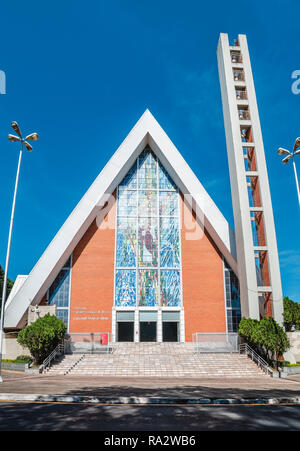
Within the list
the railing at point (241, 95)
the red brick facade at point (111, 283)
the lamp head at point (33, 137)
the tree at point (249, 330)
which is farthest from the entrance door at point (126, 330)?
the railing at point (241, 95)

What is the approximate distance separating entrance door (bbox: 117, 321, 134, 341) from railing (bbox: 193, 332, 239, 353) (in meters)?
4.97

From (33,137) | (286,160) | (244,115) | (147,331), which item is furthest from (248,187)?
(33,137)

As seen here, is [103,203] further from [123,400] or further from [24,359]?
[123,400]

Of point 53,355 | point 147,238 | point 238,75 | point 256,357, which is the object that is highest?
point 238,75

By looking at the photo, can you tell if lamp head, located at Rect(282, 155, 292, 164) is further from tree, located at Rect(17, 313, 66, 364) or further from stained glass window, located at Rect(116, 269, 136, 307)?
tree, located at Rect(17, 313, 66, 364)

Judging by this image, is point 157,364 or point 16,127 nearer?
point 16,127

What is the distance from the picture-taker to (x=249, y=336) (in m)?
18.3

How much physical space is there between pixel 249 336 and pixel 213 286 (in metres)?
6.44

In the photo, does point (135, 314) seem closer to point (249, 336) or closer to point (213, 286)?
point (213, 286)

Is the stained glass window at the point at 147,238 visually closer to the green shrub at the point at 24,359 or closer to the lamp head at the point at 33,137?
the green shrub at the point at 24,359

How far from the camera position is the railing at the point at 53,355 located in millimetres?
16870

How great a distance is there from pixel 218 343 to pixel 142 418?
16.7 meters

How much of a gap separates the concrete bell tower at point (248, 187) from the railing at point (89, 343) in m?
9.04

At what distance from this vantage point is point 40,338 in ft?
57.8
